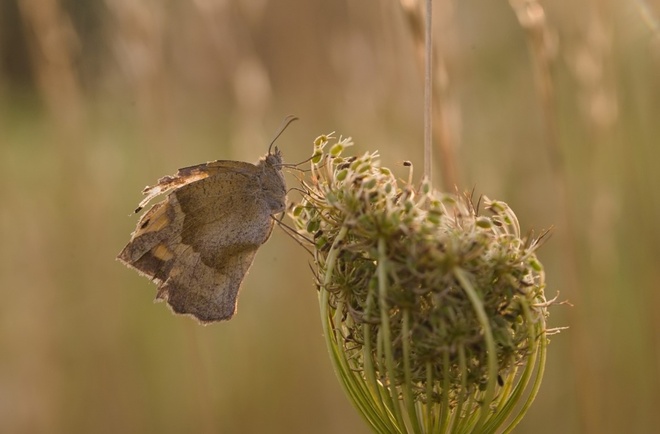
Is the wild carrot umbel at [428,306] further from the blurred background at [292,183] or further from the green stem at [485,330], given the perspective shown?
the blurred background at [292,183]

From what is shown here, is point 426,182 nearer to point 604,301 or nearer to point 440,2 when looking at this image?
point 440,2

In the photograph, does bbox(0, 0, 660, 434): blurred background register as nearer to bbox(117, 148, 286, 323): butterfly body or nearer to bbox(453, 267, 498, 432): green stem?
bbox(117, 148, 286, 323): butterfly body

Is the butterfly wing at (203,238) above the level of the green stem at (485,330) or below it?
above

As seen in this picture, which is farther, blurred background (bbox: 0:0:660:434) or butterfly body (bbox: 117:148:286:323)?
blurred background (bbox: 0:0:660:434)

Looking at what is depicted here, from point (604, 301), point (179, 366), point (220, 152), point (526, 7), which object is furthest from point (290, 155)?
point (526, 7)

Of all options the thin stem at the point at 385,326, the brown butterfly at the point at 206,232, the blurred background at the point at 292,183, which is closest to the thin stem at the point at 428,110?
the thin stem at the point at 385,326

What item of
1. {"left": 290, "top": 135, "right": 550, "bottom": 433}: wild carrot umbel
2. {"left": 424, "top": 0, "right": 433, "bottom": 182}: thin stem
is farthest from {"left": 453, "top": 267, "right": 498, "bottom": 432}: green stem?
{"left": 424, "top": 0, "right": 433, "bottom": 182}: thin stem
